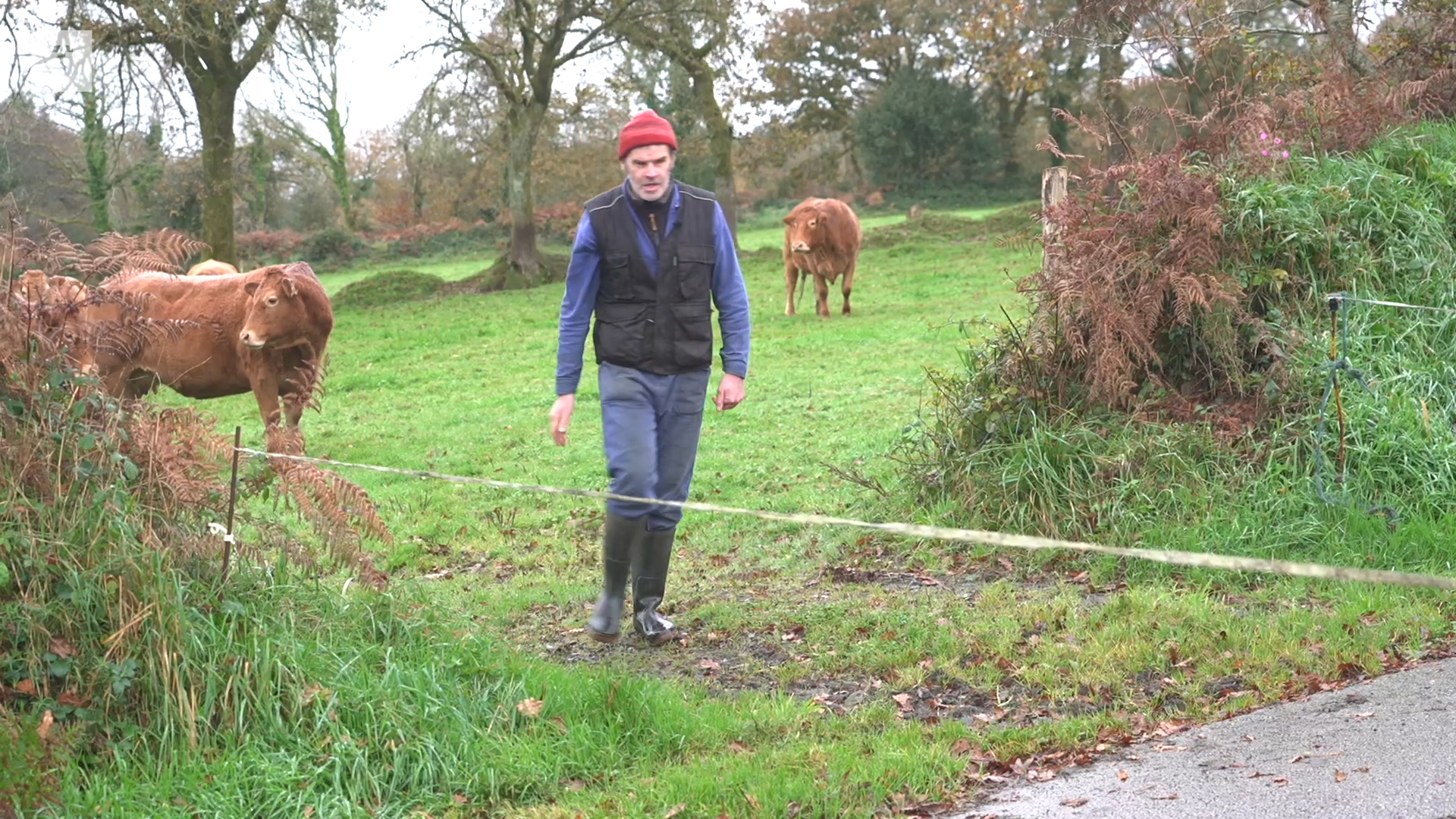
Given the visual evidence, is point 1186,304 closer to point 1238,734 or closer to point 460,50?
point 1238,734

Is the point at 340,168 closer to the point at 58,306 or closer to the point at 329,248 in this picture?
the point at 329,248

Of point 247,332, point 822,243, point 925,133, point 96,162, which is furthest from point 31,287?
point 925,133

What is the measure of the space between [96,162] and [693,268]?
30.7 m

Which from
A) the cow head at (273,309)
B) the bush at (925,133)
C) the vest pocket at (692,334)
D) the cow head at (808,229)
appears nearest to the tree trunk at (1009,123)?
the bush at (925,133)

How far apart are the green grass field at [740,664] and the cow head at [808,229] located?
1094cm

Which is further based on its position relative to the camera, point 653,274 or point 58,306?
point 653,274

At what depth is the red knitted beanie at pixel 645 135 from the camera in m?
5.80

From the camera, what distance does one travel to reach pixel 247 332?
10422 millimetres

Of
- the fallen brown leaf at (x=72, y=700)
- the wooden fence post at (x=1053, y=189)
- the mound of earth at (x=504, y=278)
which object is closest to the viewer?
the fallen brown leaf at (x=72, y=700)

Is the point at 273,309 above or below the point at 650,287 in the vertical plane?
below

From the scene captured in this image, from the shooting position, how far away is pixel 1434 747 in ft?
14.4

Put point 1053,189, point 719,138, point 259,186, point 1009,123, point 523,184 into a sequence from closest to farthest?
point 1053,189, point 523,184, point 719,138, point 1009,123, point 259,186

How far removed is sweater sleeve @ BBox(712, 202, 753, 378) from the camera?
6113mm

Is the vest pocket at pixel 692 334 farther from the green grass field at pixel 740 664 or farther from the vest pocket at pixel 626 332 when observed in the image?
the green grass field at pixel 740 664
